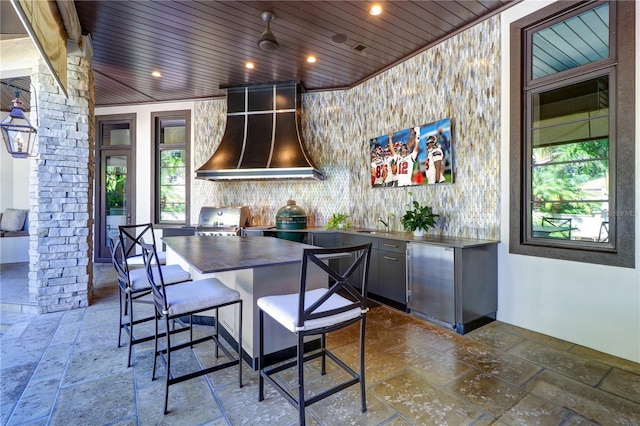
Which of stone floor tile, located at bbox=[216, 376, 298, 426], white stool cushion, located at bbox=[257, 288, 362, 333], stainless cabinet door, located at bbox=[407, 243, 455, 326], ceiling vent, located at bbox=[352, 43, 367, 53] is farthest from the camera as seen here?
ceiling vent, located at bbox=[352, 43, 367, 53]

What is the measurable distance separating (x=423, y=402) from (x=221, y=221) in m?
4.02

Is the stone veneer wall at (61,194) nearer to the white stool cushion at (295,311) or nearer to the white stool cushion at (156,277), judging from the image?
the white stool cushion at (156,277)

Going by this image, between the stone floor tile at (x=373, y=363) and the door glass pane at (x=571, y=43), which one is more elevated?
the door glass pane at (x=571, y=43)

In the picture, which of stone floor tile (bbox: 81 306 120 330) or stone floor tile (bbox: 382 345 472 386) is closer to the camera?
stone floor tile (bbox: 382 345 472 386)

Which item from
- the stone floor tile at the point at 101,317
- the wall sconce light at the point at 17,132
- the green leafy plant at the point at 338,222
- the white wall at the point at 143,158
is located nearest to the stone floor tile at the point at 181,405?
the stone floor tile at the point at 101,317

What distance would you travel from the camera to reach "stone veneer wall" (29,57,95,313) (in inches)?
130

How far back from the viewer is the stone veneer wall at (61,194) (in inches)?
130

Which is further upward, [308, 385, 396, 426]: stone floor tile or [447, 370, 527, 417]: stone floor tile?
[447, 370, 527, 417]: stone floor tile

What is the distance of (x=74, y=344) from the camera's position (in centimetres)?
255

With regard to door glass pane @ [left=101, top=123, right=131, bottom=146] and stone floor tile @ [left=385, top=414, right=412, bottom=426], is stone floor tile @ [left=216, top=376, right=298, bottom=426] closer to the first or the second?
stone floor tile @ [left=385, top=414, right=412, bottom=426]

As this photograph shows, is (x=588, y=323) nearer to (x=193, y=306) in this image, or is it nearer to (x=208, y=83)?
(x=193, y=306)

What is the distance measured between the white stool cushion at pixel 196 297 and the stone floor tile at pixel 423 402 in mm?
1134

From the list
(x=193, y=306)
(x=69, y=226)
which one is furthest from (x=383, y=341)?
(x=69, y=226)

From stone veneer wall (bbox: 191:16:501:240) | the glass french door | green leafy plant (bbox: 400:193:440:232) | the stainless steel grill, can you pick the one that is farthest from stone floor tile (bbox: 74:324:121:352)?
the glass french door
